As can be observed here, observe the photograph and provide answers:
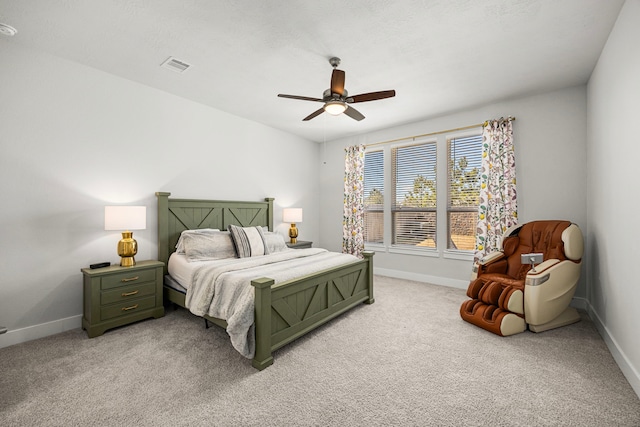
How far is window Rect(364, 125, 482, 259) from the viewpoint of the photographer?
14.7 ft

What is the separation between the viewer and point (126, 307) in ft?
9.84

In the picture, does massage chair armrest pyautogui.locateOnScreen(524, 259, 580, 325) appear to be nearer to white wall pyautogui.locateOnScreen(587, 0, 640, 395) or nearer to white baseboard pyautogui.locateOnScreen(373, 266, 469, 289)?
white wall pyautogui.locateOnScreen(587, 0, 640, 395)

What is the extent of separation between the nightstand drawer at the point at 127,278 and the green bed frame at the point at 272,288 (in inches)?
13.9

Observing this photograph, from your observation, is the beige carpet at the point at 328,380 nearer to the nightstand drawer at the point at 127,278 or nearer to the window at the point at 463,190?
the nightstand drawer at the point at 127,278

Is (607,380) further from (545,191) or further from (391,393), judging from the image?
(545,191)

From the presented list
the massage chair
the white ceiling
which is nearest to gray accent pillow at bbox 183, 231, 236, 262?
the white ceiling

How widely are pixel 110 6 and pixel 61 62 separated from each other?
1.28 m

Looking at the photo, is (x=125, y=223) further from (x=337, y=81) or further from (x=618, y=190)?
(x=618, y=190)

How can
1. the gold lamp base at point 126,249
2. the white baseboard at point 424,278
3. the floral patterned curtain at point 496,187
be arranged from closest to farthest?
the gold lamp base at point 126,249
the floral patterned curtain at point 496,187
the white baseboard at point 424,278

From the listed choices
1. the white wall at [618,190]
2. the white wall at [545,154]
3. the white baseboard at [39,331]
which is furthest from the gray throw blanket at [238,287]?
the white wall at [545,154]

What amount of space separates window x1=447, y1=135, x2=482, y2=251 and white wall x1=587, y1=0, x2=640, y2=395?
4.43 ft

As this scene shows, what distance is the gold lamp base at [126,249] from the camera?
3080mm

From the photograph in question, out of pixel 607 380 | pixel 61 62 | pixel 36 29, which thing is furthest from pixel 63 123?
pixel 607 380

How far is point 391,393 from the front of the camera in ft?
6.32
